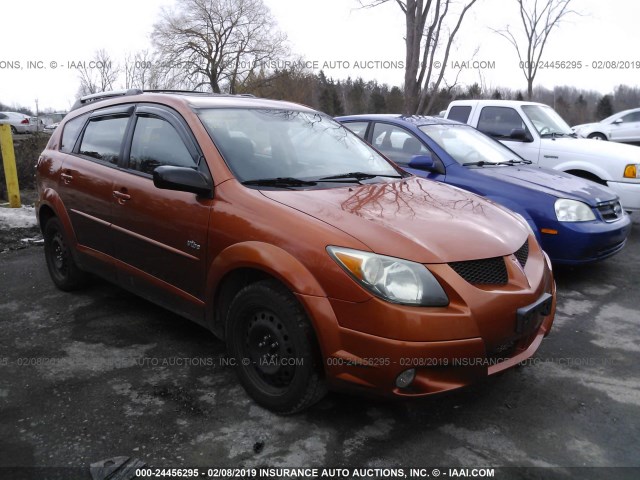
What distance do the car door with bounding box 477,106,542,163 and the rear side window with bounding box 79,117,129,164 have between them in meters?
5.45

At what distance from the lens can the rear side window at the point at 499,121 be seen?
25.4 feet

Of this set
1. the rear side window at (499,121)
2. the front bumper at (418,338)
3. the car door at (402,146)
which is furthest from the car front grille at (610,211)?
the front bumper at (418,338)

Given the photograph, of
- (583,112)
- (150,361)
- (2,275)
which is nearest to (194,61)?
(2,275)

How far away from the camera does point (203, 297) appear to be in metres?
3.15

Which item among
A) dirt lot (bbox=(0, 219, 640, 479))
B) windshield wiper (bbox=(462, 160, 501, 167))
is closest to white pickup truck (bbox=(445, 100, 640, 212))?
windshield wiper (bbox=(462, 160, 501, 167))

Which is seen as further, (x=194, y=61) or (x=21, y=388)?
(x=194, y=61)

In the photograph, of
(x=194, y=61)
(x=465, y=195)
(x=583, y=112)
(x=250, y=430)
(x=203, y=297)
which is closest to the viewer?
(x=250, y=430)

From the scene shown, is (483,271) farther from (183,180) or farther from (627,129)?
(627,129)

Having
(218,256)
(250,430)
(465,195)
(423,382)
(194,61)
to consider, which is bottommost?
(250,430)

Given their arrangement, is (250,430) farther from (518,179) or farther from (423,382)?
(518,179)

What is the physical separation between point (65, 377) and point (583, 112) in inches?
2468

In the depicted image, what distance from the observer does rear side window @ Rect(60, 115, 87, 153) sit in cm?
453

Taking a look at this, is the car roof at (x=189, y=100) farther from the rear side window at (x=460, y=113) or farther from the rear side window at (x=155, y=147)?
the rear side window at (x=460, y=113)

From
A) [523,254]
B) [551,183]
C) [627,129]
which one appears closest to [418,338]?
[523,254]
